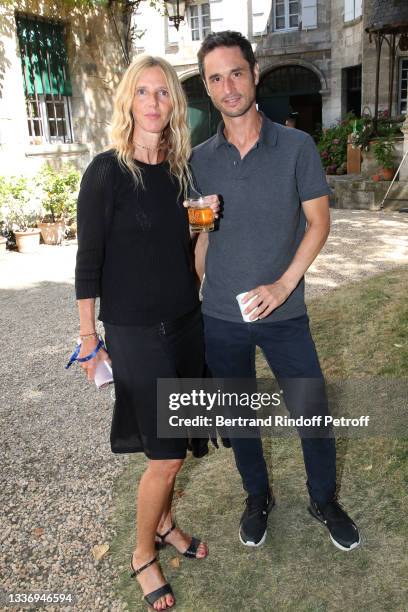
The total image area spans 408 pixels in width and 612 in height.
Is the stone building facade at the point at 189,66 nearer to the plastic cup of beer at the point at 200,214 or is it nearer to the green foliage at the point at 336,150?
the green foliage at the point at 336,150

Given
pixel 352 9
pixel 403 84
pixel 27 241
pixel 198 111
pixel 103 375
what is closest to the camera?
pixel 103 375

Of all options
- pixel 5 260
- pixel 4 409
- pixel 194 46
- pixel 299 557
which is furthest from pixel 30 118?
pixel 194 46

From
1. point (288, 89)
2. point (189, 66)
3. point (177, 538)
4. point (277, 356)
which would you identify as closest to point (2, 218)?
point (177, 538)

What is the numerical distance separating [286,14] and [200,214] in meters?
20.2

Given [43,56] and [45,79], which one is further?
[45,79]

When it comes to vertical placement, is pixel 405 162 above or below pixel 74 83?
below

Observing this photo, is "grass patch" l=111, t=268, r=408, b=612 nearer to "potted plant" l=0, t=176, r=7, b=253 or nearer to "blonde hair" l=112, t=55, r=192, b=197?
"blonde hair" l=112, t=55, r=192, b=197

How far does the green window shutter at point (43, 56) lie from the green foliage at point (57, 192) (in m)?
1.75

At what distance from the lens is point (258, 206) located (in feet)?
7.36

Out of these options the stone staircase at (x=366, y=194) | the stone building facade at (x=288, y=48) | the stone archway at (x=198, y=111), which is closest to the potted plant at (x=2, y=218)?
the stone staircase at (x=366, y=194)

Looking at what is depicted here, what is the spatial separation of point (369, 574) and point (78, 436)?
6.74 ft

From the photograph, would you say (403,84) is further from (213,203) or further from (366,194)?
(213,203)

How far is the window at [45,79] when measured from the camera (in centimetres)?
1040

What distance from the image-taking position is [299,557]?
2520 mm
